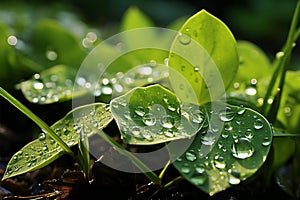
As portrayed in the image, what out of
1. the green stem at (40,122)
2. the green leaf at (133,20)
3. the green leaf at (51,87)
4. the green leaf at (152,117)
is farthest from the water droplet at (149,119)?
the green leaf at (133,20)

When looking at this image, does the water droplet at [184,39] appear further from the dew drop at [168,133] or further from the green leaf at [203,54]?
the dew drop at [168,133]

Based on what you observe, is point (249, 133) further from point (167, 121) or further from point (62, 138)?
point (62, 138)

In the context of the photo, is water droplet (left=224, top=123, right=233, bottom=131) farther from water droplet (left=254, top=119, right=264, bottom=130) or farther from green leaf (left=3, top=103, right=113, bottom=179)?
green leaf (left=3, top=103, right=113, bottom=179)

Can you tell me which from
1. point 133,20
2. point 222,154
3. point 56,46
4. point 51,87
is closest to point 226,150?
point 222,154

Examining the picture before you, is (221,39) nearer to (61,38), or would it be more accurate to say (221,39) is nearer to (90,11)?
(61,38)

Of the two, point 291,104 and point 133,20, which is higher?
point 133,20

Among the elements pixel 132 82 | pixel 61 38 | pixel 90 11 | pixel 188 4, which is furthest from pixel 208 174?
pixel 188 4

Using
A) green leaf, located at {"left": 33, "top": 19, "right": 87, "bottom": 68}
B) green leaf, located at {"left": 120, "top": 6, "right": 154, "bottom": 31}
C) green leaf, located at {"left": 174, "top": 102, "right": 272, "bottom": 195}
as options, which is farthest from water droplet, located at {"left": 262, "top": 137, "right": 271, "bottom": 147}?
green leaf, located at {"left": 120, "top": 6, "right": 154, "bottom": 31}

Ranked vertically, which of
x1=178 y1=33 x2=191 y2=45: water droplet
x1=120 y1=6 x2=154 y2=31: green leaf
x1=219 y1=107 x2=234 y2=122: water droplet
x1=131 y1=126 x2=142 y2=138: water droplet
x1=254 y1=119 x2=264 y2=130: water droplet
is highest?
x1=120 y1=6 x2=154 y2=31: green leaf
